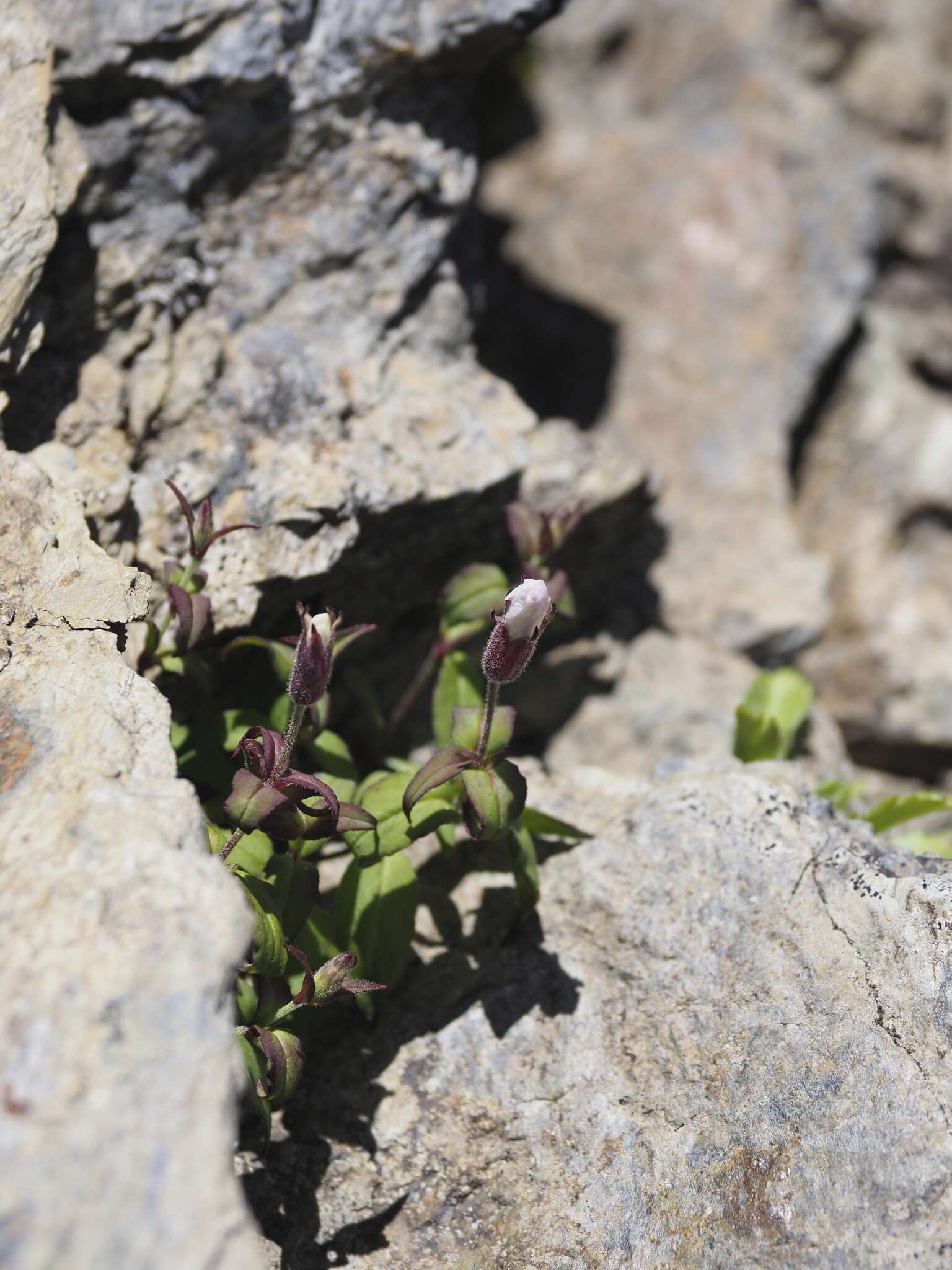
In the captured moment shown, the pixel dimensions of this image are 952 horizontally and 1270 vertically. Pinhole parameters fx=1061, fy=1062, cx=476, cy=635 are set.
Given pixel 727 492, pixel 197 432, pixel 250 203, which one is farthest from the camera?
pixel 727 492

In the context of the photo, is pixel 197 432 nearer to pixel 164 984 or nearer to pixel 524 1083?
pixel 164 984

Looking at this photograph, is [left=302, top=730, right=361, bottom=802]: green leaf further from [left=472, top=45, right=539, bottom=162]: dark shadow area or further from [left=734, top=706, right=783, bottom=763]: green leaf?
[left=472, top=45, right=539, bottom=162]: dark shadow area

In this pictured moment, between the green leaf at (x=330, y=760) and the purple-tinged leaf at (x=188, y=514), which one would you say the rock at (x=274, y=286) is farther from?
the green leaf at (x=330, y=760)

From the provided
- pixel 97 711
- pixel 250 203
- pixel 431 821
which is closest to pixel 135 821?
pixel 97 711

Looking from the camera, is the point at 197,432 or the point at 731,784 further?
the point at 197,432

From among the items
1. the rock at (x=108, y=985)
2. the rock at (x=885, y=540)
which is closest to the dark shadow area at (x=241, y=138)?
the rock at (x=108, y=985)

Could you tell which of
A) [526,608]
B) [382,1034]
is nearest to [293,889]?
[382,1034]
